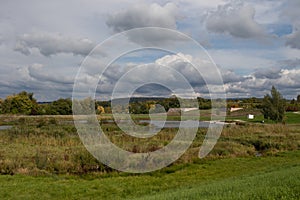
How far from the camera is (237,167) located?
66.4ft

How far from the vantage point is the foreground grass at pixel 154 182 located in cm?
1224

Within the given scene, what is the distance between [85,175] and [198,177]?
6.07m

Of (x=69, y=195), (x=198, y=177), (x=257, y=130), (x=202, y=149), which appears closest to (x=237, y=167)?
(x=198, y=177)

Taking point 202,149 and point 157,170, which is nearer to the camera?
point 157,170

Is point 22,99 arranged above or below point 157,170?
above

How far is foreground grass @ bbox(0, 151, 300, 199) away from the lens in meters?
12.2

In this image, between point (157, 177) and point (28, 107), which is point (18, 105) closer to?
point (28, 107)

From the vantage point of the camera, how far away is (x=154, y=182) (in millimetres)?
16828

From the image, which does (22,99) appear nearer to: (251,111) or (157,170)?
(251,111)

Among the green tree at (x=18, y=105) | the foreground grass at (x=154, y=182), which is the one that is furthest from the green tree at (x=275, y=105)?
the green tree at (x=18, y=105)

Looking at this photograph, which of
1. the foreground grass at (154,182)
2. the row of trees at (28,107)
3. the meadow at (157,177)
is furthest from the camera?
the row of trees at (28,107)

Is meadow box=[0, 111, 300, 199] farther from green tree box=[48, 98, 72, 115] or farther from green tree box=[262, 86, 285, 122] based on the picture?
green tree box=[48, 98, 72, 115]

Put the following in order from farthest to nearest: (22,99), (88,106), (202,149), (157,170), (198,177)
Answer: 1. (22,99)
2. (88,106)
3. (202,149)
4. (157,170)
5. (198,177)

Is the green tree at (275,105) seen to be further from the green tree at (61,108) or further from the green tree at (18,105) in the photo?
the green tree at (18,105)
